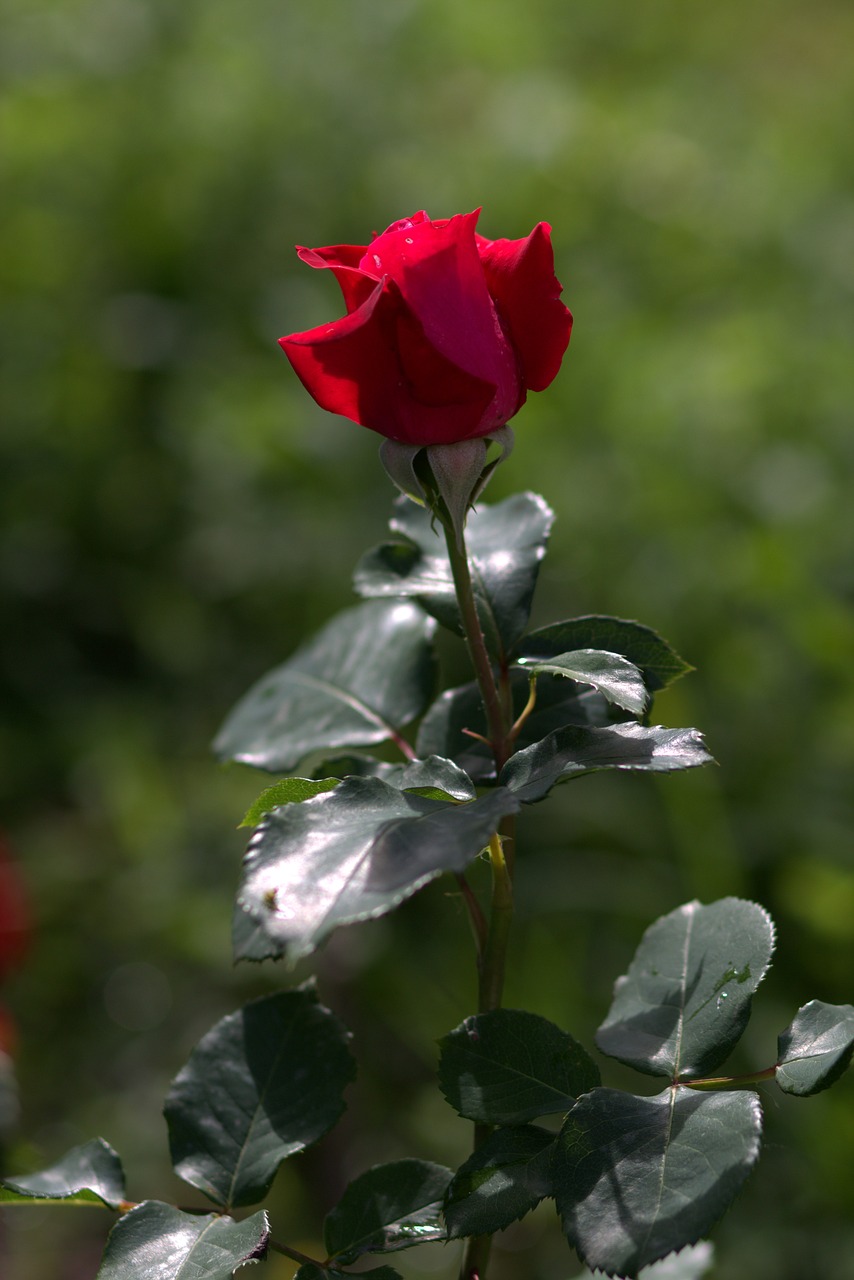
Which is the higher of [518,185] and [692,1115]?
[518,185]

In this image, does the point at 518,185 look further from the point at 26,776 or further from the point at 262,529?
the point at 26,776

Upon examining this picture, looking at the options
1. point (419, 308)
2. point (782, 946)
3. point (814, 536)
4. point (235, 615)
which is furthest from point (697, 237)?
point (419, 308)

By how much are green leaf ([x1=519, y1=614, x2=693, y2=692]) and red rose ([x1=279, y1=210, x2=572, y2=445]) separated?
10 centimetres

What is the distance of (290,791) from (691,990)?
18 centimetres

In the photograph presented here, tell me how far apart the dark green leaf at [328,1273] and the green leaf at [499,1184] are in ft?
0.11

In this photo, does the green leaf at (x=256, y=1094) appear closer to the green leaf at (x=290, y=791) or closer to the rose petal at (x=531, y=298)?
the green leaf at (x=290, y=791)

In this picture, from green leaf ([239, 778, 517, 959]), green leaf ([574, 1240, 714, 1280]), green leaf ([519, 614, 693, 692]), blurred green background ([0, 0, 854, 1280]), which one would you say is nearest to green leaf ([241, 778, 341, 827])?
green leaf ([239, 778, 517, 959])

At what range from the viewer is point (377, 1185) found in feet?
1.46

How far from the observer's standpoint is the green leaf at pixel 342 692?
0.57 meters

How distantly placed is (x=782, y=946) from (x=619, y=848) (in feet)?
0.84

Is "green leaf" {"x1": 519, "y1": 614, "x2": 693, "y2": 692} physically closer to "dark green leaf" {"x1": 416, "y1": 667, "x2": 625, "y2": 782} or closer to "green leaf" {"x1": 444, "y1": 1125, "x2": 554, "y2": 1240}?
"dark green leaf" {"x1": 416, "y1": 667, "x2": 625, "y2": 782}

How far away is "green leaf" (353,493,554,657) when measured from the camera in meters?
0.49

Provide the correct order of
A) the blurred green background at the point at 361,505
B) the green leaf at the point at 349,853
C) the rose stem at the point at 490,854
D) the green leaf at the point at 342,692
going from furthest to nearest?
the blurred green background at the point at 361,505 → the green leaf at the point at 342,692 → the rose stem at the point at 490,854 → the green leaf at the point at 349,853

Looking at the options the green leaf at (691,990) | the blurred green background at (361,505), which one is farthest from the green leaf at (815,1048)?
the blurred green background at (361,505)
